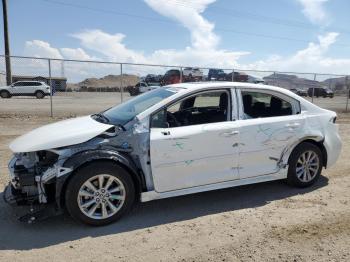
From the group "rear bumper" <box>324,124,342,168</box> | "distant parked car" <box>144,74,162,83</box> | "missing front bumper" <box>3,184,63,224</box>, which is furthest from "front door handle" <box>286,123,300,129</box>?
"distant parked car" <box>144,74,162,83</box>

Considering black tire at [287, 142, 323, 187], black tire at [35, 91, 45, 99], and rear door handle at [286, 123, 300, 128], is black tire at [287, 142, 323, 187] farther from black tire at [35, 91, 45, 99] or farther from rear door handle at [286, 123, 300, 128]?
black tire at [35, 91, 45, 99]

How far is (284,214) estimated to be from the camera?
4633 millimetres

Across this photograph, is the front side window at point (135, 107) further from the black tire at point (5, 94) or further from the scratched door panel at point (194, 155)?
the black tire at point (5, 94)

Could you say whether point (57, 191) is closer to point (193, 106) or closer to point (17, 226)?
point (17, 226)

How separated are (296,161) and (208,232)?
2.03m

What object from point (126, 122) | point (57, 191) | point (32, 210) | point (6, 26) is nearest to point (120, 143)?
point (126, 122)

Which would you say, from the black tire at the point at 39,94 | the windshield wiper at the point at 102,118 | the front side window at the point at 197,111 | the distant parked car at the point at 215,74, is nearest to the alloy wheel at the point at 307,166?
the front side window at the point at 197,111

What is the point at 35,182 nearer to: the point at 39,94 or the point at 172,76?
the point at 172,76

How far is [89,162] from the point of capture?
160 inches

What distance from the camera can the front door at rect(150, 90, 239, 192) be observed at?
4414mm

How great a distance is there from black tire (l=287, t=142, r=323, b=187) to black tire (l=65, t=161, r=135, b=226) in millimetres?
2485

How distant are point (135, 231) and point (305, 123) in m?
3.00

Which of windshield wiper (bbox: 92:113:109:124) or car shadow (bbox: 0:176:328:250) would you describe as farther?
windshield wiper (bbox: 92:113:109:124)

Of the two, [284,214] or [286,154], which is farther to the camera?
[286,154]
